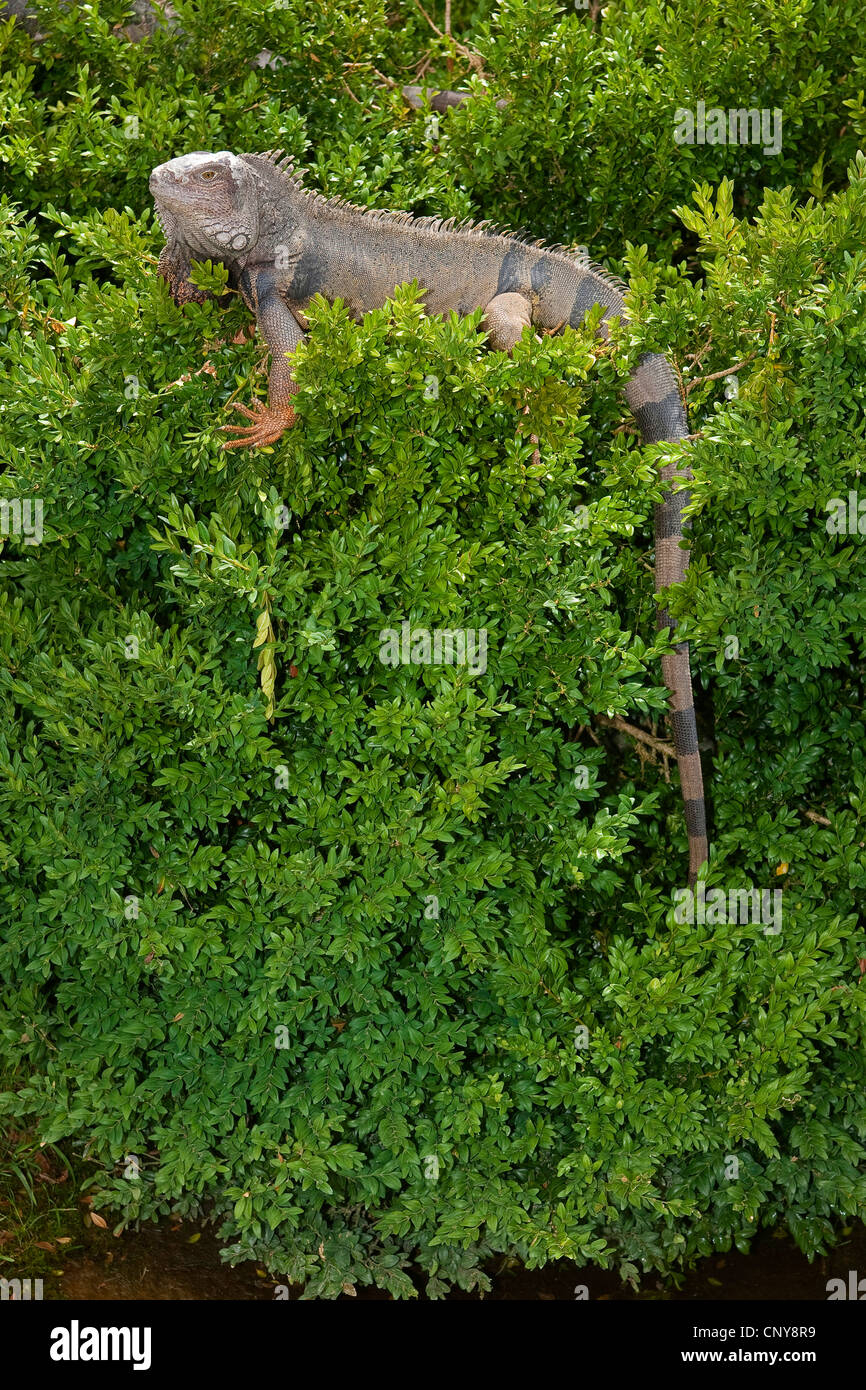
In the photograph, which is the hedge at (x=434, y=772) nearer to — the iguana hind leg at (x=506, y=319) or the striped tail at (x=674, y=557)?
the striped tail at (x=674, y=557)

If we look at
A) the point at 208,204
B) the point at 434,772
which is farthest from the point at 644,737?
the point at 208,204

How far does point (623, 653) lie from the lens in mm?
3852

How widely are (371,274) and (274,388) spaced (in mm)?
1008

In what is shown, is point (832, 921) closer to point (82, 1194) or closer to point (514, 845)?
point (514, 845)

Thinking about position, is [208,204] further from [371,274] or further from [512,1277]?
[512,1277]

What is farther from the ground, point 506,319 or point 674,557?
point 506,319

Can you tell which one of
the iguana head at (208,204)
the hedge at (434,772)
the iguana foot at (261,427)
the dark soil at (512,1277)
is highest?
the iguana head at (208,204)

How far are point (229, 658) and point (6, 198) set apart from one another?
2068mm

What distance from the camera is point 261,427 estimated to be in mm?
3891

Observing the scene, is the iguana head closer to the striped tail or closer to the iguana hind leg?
the iguana hind leg

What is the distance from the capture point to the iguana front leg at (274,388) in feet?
12.7

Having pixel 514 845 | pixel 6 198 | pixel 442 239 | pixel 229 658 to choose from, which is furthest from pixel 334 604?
pixel 6 198

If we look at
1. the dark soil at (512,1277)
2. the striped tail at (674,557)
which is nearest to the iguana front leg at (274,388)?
the striped tail at (674,557)

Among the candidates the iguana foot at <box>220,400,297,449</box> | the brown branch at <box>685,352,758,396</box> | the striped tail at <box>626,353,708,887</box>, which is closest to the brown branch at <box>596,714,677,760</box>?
the striped tail at <box>626,353,708,887</box>
